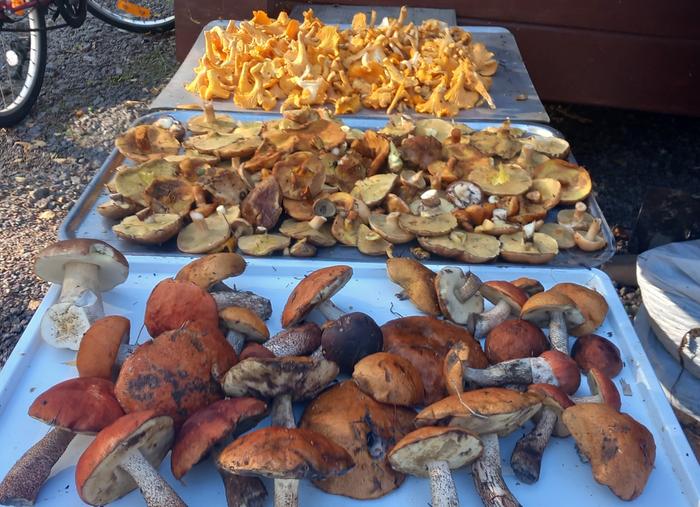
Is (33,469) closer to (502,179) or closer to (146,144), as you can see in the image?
(146,144)

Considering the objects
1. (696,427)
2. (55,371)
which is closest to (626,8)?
(696,427)

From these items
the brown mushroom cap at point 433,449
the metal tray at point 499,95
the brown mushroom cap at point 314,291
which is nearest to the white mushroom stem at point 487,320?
the brown mushroom cap at point 314,291

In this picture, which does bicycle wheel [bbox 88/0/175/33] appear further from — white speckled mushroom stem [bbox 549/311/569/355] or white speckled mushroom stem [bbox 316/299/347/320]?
white speckled mushroom stem [bbox 549/311/569/355]

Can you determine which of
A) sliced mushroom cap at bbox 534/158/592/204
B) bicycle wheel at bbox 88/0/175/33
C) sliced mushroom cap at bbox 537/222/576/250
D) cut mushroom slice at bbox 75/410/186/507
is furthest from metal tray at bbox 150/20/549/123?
bicycle wheel at bbox 88/0/175/33

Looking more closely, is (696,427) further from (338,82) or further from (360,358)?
(338,82)

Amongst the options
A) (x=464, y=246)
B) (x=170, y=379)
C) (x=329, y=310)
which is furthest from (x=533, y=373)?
(x=170, y=379)
